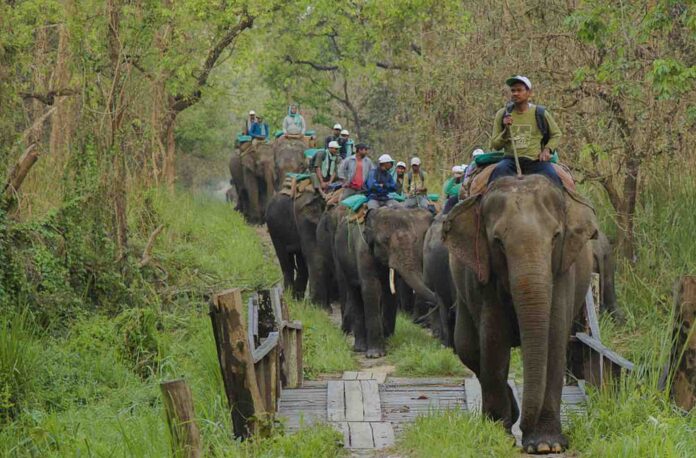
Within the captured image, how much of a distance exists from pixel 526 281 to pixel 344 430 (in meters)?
2.00

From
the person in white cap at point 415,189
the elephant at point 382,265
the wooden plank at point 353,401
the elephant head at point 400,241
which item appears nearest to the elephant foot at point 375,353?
the elephant at point 382,265

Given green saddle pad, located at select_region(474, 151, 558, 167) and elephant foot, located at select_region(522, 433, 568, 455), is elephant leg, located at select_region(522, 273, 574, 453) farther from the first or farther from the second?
green saddle pad, located at select_region(474, 151, 558, 167)

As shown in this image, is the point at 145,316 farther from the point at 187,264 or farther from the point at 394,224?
the point at 187,264

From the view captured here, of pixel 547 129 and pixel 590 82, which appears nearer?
pixel 547 129

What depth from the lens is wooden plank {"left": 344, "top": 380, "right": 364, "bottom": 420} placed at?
33.9ft

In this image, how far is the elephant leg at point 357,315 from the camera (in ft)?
54.5

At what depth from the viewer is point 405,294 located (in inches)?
783

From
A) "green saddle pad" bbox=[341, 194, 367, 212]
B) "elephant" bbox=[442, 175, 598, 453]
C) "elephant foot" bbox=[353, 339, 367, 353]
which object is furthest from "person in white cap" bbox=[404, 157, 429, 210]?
"elephant" bbox=[442, 175, 598, 453]

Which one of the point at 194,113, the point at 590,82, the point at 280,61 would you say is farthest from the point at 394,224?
the point at 194,113

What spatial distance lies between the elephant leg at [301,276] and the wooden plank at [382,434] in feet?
38.0

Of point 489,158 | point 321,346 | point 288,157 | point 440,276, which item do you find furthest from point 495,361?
point 288,157

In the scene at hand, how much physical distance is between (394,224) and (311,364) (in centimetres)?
314

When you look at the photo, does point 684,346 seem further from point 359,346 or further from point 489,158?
point 359,346

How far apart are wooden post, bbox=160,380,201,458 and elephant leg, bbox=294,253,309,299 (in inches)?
554
